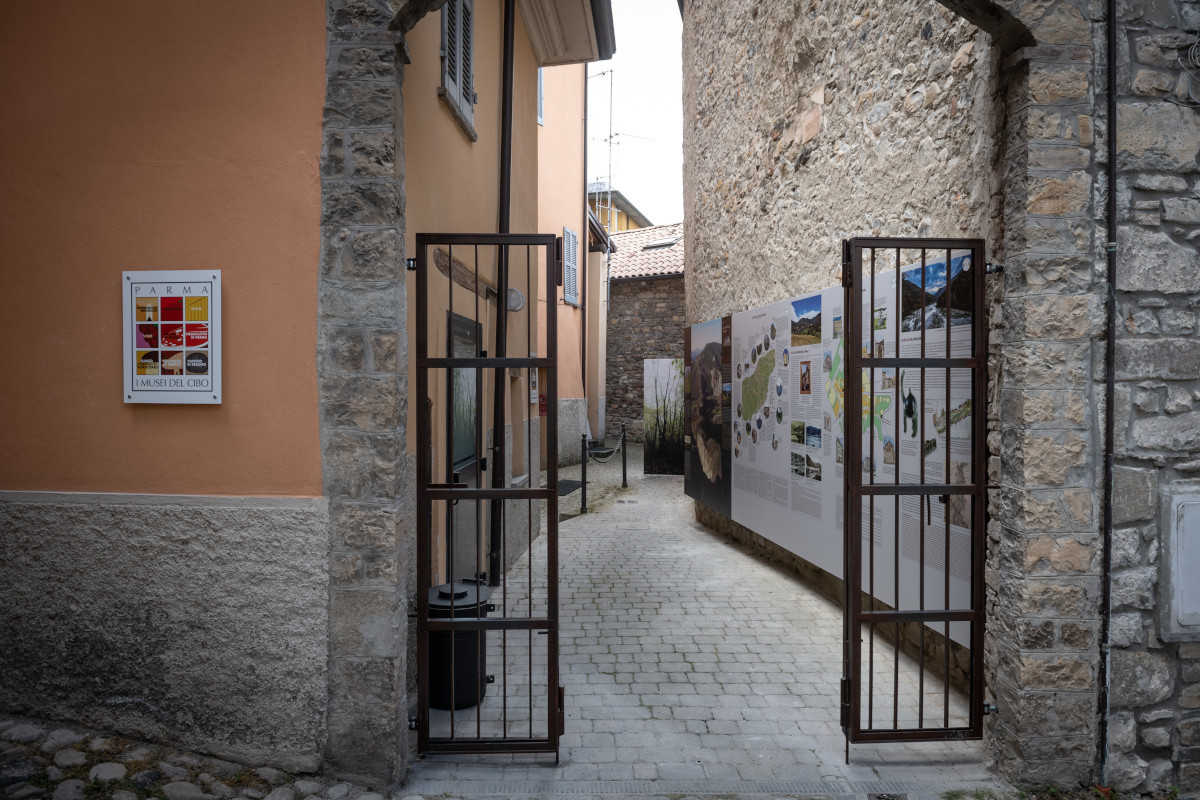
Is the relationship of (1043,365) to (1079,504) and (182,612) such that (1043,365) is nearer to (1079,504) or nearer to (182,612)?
(1079,504)

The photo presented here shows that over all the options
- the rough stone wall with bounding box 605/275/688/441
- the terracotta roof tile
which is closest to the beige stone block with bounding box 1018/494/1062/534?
the terracotta roof tile

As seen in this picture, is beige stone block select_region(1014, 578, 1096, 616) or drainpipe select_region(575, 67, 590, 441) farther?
drainpipe select_region(575, 67, 590, 441)

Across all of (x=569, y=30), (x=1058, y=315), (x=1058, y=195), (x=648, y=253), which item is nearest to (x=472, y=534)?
(x=1058, y=315)

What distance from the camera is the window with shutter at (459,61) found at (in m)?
4.64

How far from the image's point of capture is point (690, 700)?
3.86 m

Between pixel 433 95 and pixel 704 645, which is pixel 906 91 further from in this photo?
pixel 704 645

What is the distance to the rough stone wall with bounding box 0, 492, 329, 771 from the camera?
292cm

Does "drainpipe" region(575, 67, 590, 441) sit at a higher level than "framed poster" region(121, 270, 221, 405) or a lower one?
higher

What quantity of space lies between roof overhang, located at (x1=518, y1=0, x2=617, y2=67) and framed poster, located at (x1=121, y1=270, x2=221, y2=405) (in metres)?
5.39

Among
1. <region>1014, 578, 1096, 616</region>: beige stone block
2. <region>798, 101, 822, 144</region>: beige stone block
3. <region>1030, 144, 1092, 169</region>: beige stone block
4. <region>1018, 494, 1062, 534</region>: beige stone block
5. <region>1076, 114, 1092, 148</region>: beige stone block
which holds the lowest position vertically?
<region>1014, 578, 1096, 616</region>: beige stone block

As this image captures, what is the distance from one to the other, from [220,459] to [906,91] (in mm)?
4434

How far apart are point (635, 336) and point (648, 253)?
112 inches

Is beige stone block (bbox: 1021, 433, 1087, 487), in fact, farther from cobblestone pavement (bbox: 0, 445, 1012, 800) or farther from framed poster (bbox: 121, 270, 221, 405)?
framed poster (bbox: 121, 270, 221, 405)

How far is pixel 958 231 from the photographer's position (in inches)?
150
